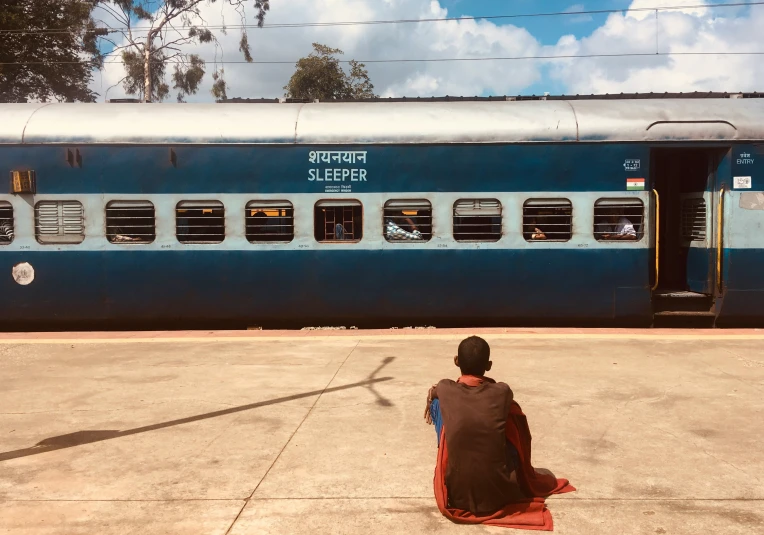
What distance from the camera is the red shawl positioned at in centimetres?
389

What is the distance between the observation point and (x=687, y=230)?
11.2 metres

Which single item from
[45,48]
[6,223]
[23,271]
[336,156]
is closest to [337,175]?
[336,156]

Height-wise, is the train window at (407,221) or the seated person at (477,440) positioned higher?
the train window at (407,221)

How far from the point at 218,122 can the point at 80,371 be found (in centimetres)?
444

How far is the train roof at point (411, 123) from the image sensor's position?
10336mm

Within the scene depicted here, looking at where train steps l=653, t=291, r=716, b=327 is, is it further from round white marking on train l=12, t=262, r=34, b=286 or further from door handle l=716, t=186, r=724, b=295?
round white marking on train l=12, t=262, r=34, b=286

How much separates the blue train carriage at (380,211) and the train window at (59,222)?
0.03 m

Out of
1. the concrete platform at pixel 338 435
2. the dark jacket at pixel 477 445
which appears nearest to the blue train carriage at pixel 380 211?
the concrete platform at pixel 338 435

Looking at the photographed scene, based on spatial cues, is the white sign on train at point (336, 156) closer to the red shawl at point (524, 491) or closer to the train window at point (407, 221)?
the train window at point (407, 221)

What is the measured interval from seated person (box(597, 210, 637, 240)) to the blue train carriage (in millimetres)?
34

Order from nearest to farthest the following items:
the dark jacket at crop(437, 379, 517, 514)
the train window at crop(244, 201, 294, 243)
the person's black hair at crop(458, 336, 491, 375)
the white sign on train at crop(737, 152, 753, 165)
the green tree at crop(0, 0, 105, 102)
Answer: the dark jacket at crop(437, 379, 517, 514)
the person's black hair at crop(458, 336, 491, 375)
the white sign on train at crop(737, 152, 753, 165)
the train window at crop(244, 201, 294, 243)
the green tree at crop(0, 0, 105, 102)

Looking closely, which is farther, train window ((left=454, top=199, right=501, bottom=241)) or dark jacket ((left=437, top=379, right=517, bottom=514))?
train window ((left=454, top=199, right=501, bottom=241))

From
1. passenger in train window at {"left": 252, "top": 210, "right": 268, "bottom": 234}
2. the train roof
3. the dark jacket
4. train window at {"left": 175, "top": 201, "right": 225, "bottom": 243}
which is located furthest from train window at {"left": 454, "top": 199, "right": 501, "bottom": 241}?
the dark jacket

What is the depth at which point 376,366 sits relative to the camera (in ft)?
26.1
